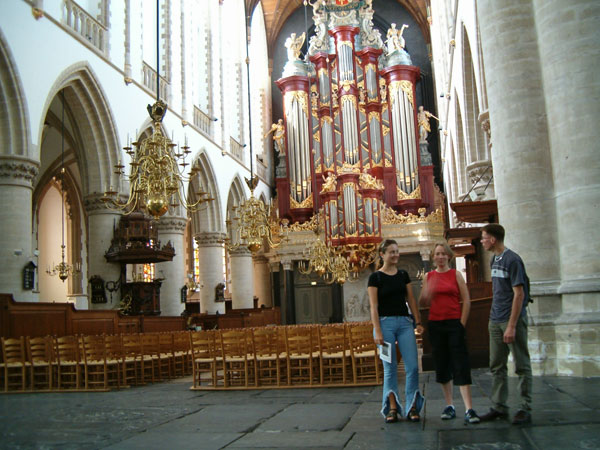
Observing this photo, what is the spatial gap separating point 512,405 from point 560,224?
9.01ft

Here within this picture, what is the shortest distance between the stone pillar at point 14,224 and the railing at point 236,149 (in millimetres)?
12504

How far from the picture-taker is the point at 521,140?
741 centimetres

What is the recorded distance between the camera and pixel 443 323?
15.5ft

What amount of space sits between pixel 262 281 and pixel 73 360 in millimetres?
A: 21047

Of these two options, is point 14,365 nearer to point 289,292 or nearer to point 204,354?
point 204,354

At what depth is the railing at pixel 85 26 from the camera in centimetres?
1478

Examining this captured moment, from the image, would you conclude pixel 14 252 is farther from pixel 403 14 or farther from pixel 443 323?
pixel 403 14

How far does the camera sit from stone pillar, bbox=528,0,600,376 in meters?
6.64

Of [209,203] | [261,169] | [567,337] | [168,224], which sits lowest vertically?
[567,337]

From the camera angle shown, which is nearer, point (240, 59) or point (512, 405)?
point (512, 405)

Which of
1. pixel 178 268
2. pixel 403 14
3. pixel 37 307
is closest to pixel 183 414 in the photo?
pixel 37 307

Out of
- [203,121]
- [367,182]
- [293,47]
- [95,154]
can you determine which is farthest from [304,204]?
[95,154]

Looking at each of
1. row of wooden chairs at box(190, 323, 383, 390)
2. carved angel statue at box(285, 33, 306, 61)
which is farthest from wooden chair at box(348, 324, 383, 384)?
carved angel statue at box(285, 33, 306, 61)

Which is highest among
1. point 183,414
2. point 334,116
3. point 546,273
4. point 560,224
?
point 334,116
